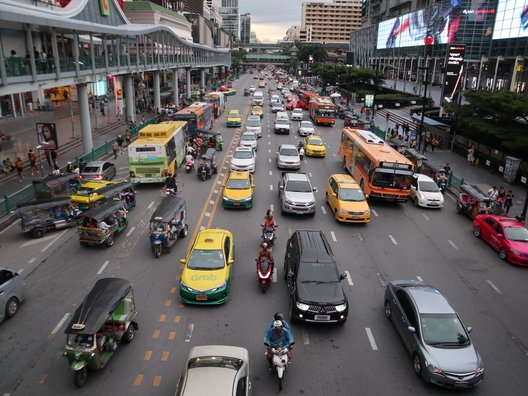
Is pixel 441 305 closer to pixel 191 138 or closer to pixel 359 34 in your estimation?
pixel 191 138

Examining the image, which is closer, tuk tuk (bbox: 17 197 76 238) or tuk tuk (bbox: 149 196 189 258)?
tuk tuk (bbox: 149 196 189 258)

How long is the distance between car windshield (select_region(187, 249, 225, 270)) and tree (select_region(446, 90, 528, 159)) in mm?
24078

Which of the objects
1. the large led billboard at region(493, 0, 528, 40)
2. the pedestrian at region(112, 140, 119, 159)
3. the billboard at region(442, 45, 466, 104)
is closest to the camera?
the pedestrian at region(112, 140, 119, 159)

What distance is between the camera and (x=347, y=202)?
21328 mm

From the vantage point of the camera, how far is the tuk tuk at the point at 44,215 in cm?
1903

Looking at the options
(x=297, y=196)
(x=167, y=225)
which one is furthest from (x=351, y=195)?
(x=167, y=225)

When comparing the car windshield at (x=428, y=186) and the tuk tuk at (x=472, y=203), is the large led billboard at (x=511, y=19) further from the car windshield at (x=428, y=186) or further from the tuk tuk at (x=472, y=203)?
the tuk tuk at (x=472, y=203)

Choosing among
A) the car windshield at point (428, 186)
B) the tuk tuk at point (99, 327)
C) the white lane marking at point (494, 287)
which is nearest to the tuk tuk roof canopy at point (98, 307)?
the tuk tuk at point (99, 327)

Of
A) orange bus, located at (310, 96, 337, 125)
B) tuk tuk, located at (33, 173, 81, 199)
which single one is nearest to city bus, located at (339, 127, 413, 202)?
tuk tuk, located at (33, 173, 81, 199)

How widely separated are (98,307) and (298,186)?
13.8m

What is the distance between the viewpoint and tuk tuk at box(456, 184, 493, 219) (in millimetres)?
22188

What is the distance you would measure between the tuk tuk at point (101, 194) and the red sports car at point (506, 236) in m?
17.2

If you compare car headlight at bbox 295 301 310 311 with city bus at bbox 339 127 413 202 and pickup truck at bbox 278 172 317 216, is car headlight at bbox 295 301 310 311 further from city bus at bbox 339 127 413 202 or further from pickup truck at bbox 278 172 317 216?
city bus at bbox 339 127 413 202

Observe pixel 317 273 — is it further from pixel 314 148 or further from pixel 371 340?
pixel 314 148
